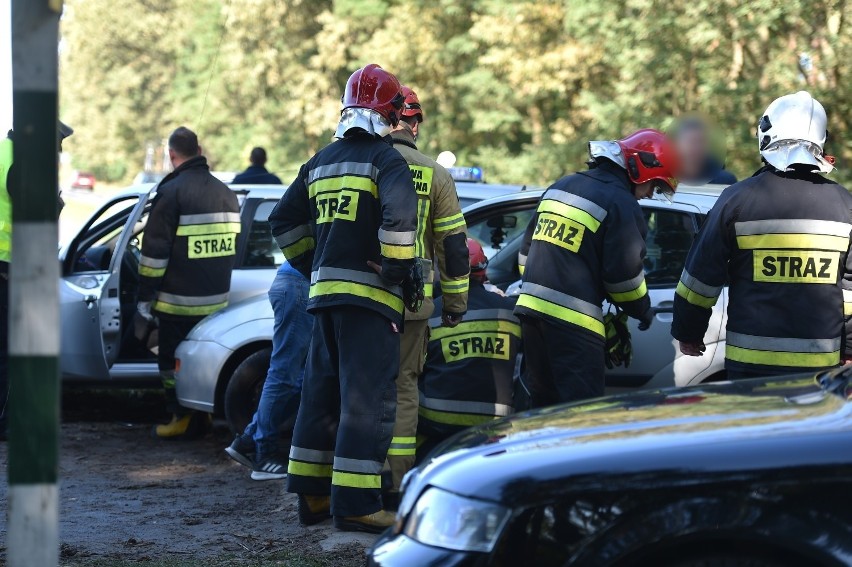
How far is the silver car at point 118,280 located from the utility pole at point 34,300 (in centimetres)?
543

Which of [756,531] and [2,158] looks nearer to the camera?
[756,531]

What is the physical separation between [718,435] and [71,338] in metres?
6.16

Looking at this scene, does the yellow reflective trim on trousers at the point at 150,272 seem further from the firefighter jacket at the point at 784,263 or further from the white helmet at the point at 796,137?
the white helmet at the point at 796,137

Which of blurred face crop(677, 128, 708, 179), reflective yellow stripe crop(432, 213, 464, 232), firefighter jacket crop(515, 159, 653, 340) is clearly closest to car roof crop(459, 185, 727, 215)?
blurred face crop(677, 128, 708, 179)

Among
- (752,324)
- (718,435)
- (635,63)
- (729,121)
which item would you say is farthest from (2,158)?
(635,63)

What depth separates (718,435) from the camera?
3172mm

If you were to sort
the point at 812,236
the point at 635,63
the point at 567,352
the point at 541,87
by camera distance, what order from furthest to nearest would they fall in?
the point at 541,87, the point at 635,63, the point at 567,352, the point at 812,236

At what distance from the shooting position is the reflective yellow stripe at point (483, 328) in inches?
253

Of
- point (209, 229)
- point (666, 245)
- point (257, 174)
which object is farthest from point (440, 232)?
point (257, 174)

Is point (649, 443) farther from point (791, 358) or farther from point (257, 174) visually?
point (257, 174)

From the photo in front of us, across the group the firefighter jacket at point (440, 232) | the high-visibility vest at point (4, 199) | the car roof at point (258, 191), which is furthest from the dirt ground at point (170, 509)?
the car roof at point (258, 191)

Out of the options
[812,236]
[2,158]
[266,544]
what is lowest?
[266,544]

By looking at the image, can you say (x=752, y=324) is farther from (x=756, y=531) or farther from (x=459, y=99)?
(x=459, y=99)

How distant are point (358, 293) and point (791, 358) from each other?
5.82ft
